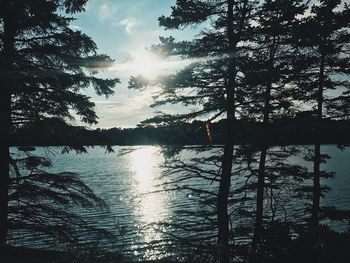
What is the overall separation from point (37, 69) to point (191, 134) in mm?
6114

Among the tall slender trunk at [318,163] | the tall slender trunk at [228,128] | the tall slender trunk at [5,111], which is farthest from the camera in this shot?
the tall slender trunk at [318,163]

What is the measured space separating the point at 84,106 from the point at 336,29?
48.0ft

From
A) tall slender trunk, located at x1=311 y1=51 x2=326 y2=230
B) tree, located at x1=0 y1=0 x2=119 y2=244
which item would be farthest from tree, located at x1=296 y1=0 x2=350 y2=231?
tree, located at x1=0 y1=0 x2=119 y2=244

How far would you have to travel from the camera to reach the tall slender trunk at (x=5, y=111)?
32.9 ft

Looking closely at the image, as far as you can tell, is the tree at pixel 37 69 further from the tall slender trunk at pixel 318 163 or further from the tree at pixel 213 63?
the tall slender trunk at pixel 318 163

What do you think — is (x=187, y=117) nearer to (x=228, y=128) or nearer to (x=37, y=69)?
(x=228, y=128)

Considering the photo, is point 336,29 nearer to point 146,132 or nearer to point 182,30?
point 182,30

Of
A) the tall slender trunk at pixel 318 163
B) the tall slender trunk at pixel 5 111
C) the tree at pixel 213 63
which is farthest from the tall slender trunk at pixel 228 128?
the tall slender trunk at pixel 5 111

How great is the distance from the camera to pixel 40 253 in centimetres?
1066

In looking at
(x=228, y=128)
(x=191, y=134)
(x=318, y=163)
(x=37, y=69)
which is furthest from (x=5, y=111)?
(x=318, y=163)

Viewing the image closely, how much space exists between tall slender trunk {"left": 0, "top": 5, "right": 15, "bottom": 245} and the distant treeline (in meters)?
0.39

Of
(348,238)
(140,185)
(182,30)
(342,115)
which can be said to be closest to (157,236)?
(342,115)

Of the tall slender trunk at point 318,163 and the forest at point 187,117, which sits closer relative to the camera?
the forest at point 187,117

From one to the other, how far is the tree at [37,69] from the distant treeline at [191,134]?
622 millimetres
